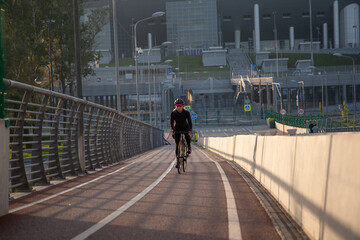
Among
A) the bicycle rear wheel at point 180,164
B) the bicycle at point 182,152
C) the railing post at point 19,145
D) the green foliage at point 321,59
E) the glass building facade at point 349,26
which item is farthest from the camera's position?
the green foliage at point 321,59

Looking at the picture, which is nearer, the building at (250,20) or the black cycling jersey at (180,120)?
the black cycling jersey at (180,120)

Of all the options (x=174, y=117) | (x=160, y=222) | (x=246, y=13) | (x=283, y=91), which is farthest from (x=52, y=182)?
(x=246, y=13)

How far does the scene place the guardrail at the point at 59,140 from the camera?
9.45 meters

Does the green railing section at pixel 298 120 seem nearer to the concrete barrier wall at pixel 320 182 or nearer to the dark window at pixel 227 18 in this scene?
the concrete barrier wall at pixel 320 182

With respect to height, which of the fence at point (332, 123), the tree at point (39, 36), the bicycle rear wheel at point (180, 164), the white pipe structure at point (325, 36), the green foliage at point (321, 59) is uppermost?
the white pipe structure at point (325, 36)

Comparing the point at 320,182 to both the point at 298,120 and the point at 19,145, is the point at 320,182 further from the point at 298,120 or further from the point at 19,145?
the point at 298,120

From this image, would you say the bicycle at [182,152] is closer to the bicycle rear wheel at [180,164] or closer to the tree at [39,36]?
the bicycle rear wheel at [180,164]

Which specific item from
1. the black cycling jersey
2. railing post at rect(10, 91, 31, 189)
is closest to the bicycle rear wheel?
the black cycling jersey

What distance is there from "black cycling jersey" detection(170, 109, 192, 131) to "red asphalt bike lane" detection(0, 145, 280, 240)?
123 inches

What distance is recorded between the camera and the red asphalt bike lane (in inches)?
246

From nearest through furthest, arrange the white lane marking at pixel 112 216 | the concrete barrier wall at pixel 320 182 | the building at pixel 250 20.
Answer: the concrete barrier wall at pixel 320 182, the white lane marking at pixel 112 216, the building at pixel 250 20

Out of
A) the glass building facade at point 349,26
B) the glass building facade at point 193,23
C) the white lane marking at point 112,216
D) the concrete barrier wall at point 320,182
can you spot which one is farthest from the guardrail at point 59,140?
the glass building facade at point 349,26

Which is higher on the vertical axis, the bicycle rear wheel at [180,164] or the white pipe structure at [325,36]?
the white pipe structure at [325,36]

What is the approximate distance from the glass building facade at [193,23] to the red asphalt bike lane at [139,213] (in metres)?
123
